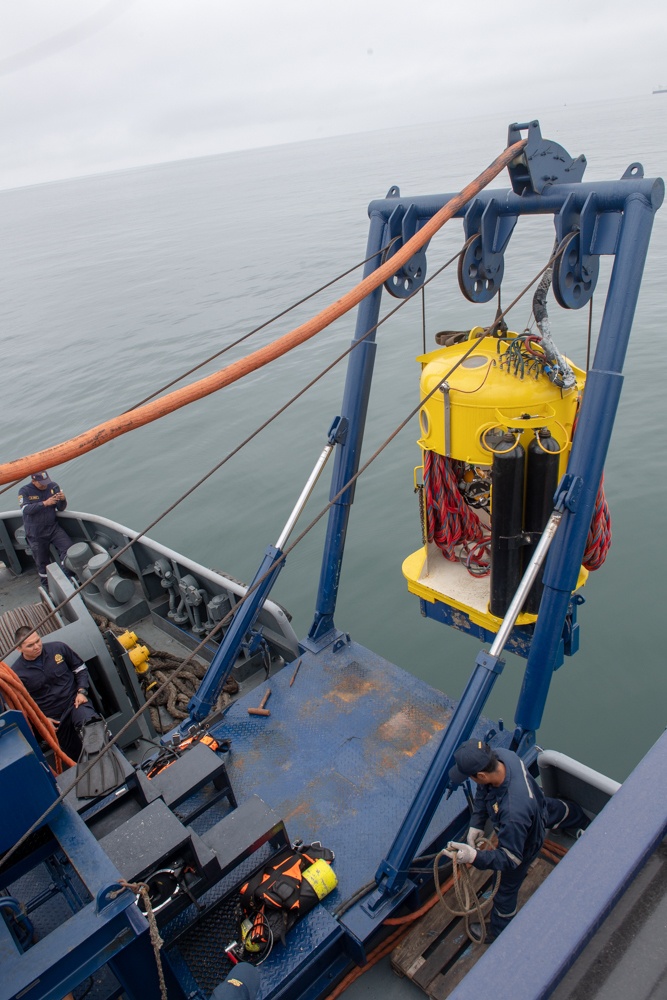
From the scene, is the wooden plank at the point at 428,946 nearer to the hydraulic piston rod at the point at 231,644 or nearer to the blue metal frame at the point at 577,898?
the hydraulic piston rod at the point at 231,644

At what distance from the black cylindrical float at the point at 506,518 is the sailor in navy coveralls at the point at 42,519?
6881 millimetres

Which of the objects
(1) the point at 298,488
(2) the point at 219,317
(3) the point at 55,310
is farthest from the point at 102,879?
(3) the point at 55,310

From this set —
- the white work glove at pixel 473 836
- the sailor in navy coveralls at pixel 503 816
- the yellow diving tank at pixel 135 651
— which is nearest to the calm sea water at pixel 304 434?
the yellow diving tank at pixel 135 651

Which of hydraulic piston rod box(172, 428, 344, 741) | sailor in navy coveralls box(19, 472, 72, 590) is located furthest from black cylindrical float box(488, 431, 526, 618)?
sailor in navy coveralls box(19, 472, 72, 590)

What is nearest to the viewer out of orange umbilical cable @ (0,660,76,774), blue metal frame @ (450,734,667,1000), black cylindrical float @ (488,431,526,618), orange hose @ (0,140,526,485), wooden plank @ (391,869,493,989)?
blue metal frame @ (450,734,667,1000)

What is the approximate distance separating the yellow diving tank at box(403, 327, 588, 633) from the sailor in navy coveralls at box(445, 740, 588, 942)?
1.18 meters

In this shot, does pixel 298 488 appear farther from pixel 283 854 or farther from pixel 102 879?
pixel 102 879

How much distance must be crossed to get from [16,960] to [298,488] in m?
11.5

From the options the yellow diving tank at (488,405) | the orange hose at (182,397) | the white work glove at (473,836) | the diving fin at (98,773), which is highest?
the orange hose at (182,397)

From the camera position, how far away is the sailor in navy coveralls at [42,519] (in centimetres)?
947

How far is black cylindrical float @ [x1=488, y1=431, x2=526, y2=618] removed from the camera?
4.44 m

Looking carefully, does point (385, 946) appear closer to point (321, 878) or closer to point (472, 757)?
point (321, 878)

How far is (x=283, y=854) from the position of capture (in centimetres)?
429

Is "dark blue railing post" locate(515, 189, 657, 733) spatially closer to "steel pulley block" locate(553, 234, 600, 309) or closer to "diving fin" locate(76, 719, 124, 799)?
"steel pulley block" locate(553, 234, 600, 309)
